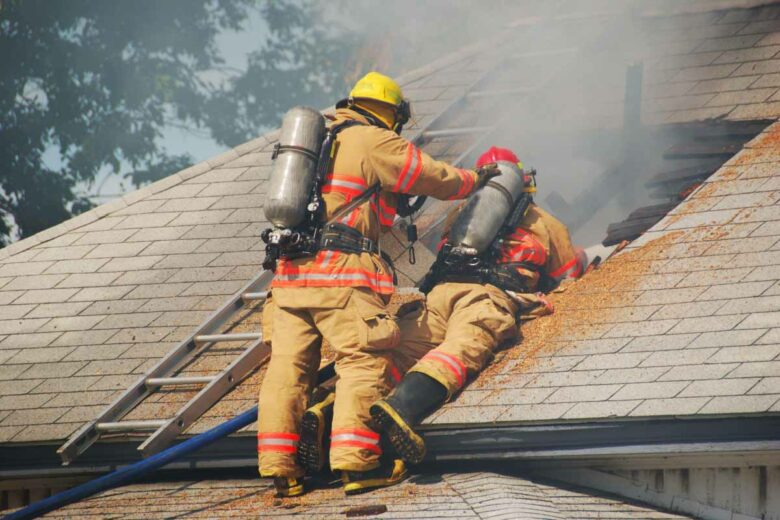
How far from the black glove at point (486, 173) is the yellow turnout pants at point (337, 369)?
121 centimetres

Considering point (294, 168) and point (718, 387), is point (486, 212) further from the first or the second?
point (718, 387)

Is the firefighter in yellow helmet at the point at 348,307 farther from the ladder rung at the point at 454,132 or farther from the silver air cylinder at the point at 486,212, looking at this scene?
Answer: the ladder rung at the point at 454,132

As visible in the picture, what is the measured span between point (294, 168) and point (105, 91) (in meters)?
16.8

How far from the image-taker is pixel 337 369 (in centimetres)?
643

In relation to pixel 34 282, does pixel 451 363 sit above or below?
below

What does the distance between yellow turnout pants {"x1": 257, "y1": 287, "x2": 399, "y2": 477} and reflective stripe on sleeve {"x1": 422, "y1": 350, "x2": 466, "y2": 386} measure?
9.7 inches

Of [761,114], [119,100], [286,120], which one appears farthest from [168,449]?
[119,100]

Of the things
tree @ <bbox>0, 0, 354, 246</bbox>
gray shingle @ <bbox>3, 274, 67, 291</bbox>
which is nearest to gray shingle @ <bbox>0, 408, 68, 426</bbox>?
gray shingle @ <bbox>3, 274, 67, 291</bbox>

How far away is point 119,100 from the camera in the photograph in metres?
22.7

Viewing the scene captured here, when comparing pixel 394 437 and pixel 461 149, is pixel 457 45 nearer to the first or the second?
pixel 461 149

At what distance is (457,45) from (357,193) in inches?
741

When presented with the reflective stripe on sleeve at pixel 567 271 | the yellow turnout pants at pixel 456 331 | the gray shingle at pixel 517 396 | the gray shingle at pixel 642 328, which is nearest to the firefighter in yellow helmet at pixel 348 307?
the yellow turnout pants at pixel 456 331

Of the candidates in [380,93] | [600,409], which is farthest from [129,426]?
[600,409]

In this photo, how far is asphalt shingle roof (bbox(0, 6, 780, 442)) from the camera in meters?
6.17
